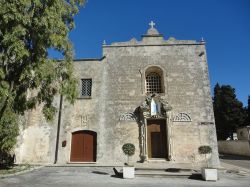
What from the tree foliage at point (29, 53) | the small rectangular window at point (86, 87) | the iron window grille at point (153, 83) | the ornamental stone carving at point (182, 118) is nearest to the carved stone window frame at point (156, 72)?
the iron window grille at point (153, 83)

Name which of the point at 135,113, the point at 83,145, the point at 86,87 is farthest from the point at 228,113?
the point at 83,145

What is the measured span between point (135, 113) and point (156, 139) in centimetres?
228

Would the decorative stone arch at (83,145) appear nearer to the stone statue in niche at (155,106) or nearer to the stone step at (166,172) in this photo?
the stone statue in niche at (155,106)

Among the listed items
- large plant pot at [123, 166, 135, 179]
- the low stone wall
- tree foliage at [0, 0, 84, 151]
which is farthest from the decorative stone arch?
the low stone wall

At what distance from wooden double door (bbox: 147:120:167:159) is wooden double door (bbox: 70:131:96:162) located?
12.6 ft

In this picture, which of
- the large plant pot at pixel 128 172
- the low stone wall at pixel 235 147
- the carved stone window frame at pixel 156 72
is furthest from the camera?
the low stone wall at pixel 235 147

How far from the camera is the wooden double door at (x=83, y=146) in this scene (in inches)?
602

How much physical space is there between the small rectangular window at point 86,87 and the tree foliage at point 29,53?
16.0 feet

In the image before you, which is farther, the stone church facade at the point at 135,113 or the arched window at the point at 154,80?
the arched window at the point at 154,80

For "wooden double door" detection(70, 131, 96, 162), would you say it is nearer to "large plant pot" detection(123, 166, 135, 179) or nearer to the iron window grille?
the iron window grille

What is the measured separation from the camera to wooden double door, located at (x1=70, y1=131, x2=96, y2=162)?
1530 cm

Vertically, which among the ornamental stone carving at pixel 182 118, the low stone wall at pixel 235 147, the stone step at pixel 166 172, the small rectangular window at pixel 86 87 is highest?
the small rectangular window at pixel 86 87

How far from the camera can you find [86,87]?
54.5 feet

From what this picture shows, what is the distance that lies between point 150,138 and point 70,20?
9040 millimetres
